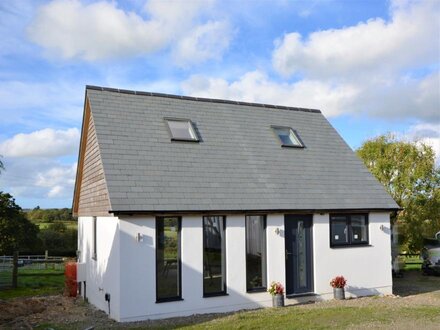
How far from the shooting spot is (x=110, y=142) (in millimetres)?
12477

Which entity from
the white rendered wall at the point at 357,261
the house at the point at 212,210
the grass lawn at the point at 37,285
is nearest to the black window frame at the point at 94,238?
the house at the point at 212,210

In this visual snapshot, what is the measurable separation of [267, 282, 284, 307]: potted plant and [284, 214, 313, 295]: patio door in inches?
29.1

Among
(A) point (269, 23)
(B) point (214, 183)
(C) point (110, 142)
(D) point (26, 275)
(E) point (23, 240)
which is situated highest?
(A) point (269, 23)

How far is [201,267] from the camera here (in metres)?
11.9

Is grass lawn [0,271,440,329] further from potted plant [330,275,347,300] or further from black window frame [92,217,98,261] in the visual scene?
black window frame [92,217,98,261]

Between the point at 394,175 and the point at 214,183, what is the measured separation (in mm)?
11934

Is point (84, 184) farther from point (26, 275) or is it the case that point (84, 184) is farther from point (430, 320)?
point (26, 275)

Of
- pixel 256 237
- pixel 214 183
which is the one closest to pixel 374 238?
pixel 256 237

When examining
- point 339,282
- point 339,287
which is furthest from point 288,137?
point 339,287

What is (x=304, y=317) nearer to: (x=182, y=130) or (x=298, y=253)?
(x=298, y=253)

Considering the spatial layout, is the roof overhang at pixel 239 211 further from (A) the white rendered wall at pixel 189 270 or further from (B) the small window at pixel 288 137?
(B) the small window at pixel 288 137

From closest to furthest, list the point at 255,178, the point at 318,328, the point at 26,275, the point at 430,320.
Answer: the point at 318,328 → the point at 430,320 → the point at 255,178 → the point at 26,275

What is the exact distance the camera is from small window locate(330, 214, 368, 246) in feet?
46.1

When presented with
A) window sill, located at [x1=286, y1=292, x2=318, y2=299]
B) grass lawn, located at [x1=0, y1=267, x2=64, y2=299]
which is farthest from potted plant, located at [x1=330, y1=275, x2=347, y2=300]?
grass lawn, located at [x1=0, y1=267, x2=64, y2=299]
